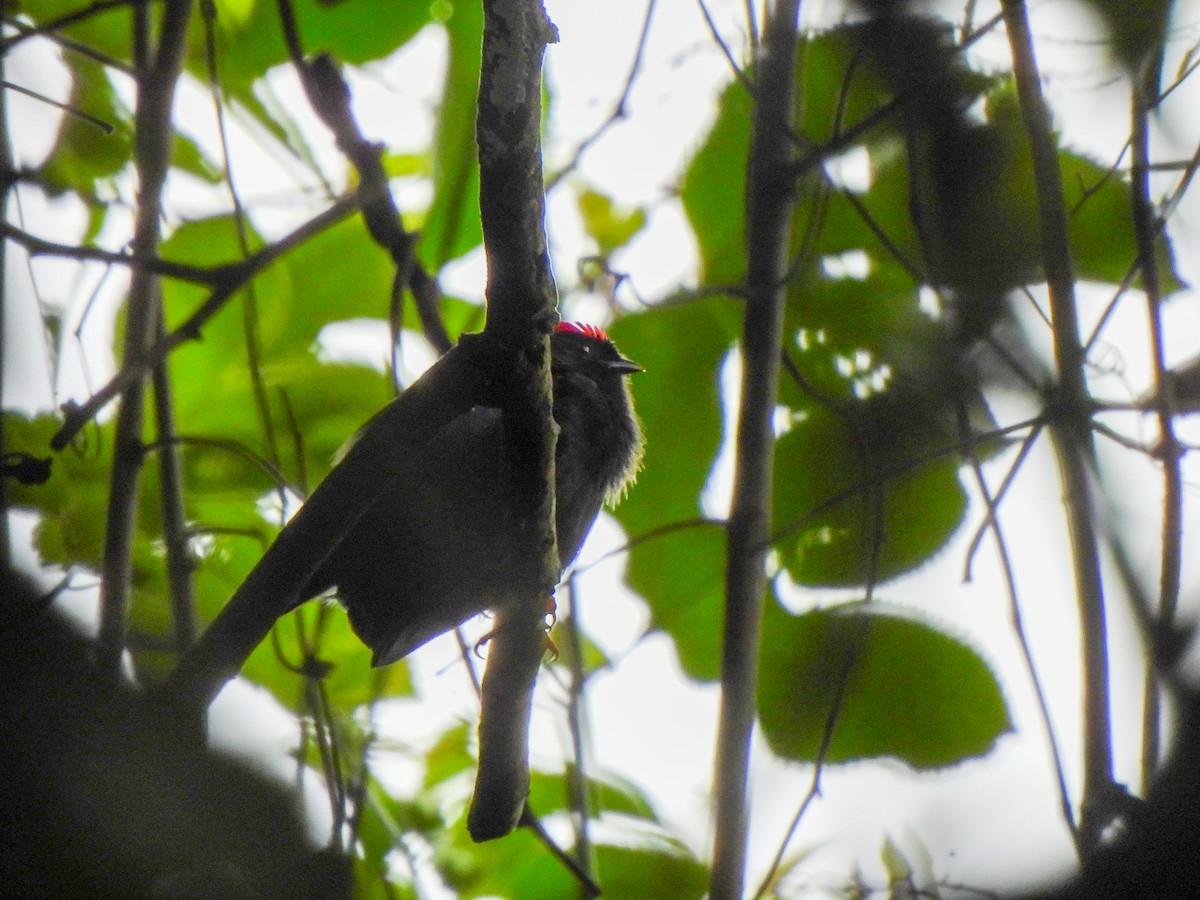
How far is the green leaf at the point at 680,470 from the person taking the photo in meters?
2.24

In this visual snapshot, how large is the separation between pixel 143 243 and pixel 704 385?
3.86 feet

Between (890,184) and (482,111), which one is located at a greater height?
(890,184)

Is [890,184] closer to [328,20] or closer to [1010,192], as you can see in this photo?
[1010,192]

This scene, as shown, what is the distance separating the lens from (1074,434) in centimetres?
147

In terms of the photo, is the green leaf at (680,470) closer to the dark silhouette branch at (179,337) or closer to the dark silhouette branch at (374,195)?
the dark silhouette branch at (374,195)

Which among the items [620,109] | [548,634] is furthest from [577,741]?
[620,109]

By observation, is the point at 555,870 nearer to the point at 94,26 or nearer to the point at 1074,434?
the point at 1074,434

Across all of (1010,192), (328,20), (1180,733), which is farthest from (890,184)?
(1180,733)

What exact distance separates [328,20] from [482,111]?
1.18 metres

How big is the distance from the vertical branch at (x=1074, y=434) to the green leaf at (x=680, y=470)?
69 centimetres

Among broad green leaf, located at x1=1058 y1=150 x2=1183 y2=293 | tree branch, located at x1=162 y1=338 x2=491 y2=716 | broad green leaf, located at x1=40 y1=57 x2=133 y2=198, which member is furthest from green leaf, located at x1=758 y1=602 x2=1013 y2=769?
broad green leaf, located at x1=40 y1=57 x2=133 y2=198

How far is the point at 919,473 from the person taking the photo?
6.66ft

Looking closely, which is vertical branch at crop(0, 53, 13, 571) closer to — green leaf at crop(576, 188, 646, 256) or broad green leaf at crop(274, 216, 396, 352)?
broad green leaf at crop(274, 216, 396, 352)

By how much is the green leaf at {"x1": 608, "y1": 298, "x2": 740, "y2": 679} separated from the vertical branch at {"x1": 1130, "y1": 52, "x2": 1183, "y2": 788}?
75 cm
